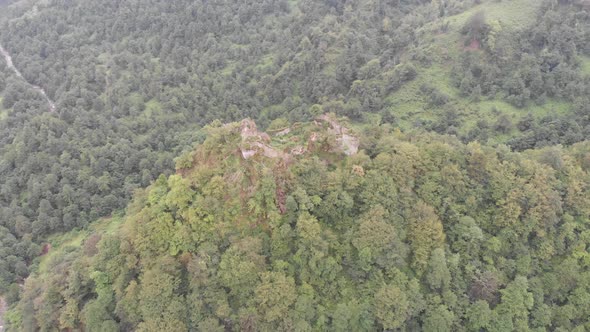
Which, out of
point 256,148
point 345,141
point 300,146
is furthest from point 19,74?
point 345,141

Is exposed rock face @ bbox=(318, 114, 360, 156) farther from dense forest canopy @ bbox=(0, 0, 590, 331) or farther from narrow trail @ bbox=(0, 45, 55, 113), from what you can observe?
narrow trail @ bbox=(0, 45, 55, 113)

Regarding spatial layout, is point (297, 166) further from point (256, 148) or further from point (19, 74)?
point (19, 74)

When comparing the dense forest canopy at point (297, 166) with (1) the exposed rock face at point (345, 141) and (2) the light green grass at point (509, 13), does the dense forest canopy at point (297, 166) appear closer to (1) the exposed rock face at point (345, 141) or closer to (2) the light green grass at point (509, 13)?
(1) the exposed rock face at point (345, 141)

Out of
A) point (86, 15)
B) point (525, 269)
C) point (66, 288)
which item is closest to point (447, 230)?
point (525, 269)

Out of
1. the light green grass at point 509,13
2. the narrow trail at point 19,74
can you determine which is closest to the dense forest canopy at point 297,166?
the light green grass at point 509,13

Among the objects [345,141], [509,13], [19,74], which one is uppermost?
[345,141]

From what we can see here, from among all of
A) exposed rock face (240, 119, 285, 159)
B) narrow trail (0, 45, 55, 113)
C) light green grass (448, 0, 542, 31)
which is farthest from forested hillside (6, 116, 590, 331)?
narrow trail (0, 45, 55, 113)

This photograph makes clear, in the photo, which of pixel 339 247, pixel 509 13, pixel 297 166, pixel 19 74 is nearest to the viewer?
pixel 339 247

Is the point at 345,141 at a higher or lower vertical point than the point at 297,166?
lower

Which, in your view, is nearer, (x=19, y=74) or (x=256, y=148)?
(x=256, y=148)
